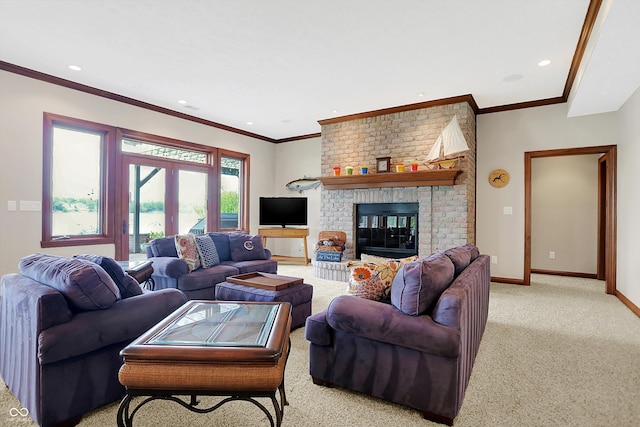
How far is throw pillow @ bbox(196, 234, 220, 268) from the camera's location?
409cm

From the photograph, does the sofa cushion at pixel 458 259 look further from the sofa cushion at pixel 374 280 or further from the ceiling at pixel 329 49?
the ceiling at pixel 329 49

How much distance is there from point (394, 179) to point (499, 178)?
65.0 inches

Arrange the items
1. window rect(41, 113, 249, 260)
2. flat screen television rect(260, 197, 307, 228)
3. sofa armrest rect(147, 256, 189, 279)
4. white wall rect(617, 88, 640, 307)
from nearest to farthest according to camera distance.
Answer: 1. sofa armrest rect(147, 256, 189, 279)
2. white wall rect(617, 88, 640, 307)
3. window rect(41, 113, 249, 260)
4. flat screen television rect(260, 197, 307, 228)

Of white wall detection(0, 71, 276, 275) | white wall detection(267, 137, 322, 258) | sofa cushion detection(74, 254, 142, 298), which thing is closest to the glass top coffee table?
sofa cushion detection(74, 254, 142, 298)

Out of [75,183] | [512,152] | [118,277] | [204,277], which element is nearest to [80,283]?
[118,277]

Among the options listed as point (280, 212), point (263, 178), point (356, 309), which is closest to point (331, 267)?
point (280, 212)

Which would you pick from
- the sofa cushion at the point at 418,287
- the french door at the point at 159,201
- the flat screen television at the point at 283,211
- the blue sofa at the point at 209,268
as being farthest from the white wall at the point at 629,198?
the french door at the point at 159,201

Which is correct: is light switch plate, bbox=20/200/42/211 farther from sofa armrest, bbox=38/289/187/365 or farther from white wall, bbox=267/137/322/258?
white wall, bbox=267/137/322/258

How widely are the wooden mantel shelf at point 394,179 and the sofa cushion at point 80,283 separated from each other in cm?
427

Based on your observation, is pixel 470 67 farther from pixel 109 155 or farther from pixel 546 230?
pixel 109 155

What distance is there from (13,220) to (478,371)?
5.08 m

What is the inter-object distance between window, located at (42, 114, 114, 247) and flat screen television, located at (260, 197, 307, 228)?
2921mm

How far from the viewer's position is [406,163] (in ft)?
17.9

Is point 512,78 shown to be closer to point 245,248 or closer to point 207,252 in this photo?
point 245,248
